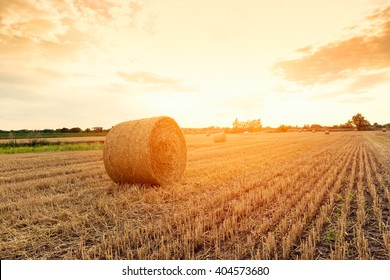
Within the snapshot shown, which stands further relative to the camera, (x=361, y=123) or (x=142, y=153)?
(x=361, y=123)

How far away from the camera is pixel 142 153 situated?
301 inches

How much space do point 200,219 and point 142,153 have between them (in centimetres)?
316

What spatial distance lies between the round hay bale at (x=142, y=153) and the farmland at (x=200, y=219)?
38 cm

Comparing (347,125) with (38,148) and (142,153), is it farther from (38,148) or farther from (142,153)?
(142,153)

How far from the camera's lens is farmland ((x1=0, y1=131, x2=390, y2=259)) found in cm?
396

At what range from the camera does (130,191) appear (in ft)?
23.6

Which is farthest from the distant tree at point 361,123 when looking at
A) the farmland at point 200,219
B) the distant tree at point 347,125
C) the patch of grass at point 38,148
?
the farmland at point 200,219

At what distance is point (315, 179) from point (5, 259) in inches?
289

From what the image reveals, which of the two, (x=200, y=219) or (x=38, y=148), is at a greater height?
(x=38, y=148)

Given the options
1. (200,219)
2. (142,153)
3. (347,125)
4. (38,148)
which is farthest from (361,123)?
(200,219)

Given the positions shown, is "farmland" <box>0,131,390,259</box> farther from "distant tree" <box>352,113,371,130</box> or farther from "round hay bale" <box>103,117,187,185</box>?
"distant tree" <box>352,113,371,130</box>

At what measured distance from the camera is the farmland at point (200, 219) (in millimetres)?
3959

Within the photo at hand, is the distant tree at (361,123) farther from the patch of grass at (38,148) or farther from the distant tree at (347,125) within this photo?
the patch of grass at (38,148)
